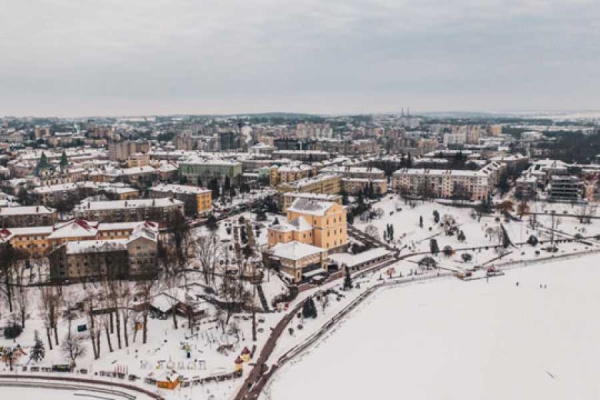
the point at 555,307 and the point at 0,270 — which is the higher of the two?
the point at 0,270

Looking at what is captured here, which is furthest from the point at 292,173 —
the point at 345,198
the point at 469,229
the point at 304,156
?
the point at 469,229

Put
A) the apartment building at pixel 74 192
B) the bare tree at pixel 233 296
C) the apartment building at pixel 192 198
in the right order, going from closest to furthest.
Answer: the bare tree at pixel 233 296 → the apartment building at pixel 192 198 → the apartment building at pixel 74 192

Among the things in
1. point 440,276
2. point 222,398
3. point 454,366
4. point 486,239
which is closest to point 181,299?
point 222,398

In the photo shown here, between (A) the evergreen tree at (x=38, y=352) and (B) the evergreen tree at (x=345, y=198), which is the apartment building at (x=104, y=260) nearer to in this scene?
(A) the evergreen tree at (x=38, y=352)

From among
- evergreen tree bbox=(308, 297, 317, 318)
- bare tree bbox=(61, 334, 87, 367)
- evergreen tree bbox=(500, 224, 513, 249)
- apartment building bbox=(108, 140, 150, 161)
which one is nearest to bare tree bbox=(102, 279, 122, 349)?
bare tree bbox=(61, 334, 87, 367)

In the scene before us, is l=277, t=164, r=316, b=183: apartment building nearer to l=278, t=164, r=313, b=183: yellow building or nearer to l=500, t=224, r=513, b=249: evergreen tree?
l=278, t=164, r=313, b=183: yellow building

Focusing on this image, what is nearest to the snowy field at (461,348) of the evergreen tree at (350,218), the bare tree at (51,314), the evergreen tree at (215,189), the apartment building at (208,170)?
the bare tree at (51,314)

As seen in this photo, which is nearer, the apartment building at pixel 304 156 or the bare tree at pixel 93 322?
the bare tree at pixel 93 322

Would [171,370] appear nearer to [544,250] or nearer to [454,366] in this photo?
[454,366]

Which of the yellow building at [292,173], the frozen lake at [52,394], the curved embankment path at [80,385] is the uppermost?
the yellow building at [292,173]
